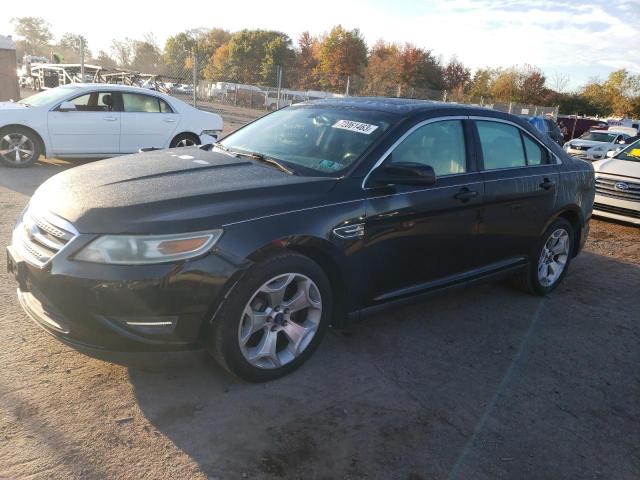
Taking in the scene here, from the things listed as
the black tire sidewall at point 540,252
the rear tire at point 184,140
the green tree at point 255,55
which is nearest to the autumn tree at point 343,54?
the green tree at point 255,55

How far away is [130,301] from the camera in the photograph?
262 centimetres

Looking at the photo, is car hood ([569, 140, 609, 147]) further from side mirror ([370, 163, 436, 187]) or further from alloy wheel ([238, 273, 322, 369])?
alloy wheel ([238, 273, 322, 369])

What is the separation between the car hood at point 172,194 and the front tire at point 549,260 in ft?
8.18

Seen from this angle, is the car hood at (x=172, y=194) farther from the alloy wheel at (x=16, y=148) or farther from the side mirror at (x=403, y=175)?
the alloy wheel at (x=16, y=148)

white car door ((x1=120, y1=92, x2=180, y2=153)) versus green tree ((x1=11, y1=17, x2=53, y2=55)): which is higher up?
green tree ((x1=11, y1=17, x2=53, y2=55))

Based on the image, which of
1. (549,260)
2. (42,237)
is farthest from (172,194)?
(549,260)

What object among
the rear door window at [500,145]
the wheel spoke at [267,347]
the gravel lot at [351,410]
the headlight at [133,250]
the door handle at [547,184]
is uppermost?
the rear door window at [500,145]

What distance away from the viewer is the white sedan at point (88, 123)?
349 inches

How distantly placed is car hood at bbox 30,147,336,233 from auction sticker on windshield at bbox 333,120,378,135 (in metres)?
0.61

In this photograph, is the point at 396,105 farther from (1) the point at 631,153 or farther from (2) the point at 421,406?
(1) the point at 631,153

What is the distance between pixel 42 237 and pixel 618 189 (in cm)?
834

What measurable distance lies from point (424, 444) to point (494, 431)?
0.45 metres

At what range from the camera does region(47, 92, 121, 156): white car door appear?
29.5ft

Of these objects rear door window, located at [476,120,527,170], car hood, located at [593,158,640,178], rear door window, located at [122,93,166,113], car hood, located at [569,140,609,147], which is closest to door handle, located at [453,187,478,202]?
rear door window, located at [476,120,527,170]
